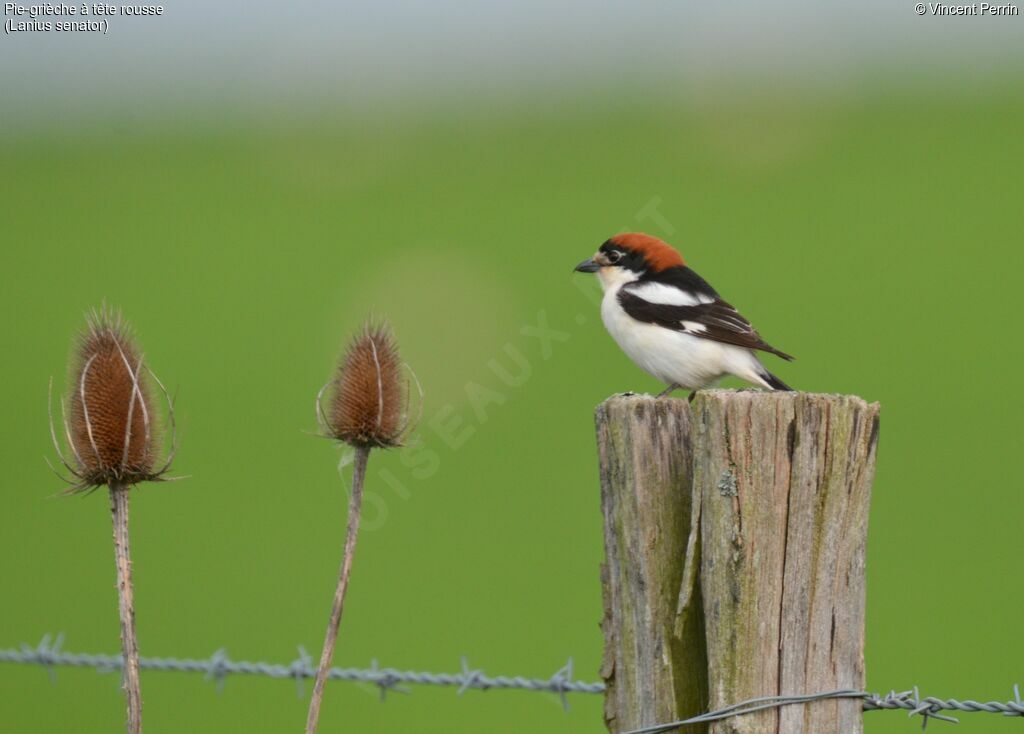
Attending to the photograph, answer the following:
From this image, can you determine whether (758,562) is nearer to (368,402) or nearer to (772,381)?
(368,402)

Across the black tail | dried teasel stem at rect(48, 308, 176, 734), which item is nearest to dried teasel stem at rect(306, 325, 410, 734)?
dried teasel stem at rect(48, 308, 176, 734)

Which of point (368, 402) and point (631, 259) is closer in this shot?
point (368, 402)

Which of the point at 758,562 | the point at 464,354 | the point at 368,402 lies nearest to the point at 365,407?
the point at 368,402

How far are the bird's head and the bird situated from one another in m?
0.11

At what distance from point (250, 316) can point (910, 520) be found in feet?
30.1

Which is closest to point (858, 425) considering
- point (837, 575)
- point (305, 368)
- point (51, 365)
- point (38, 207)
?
point (837, 575)

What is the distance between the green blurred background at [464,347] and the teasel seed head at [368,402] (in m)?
0.42

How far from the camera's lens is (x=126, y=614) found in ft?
10.2

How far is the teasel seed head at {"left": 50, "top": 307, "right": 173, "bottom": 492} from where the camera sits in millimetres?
3229

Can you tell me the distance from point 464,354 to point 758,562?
11.0m

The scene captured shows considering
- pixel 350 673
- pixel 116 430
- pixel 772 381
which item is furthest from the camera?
pixel 772 381

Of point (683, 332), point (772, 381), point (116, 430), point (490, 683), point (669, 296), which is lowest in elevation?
point (490, 683)

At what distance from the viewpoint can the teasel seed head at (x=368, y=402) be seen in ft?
11.1

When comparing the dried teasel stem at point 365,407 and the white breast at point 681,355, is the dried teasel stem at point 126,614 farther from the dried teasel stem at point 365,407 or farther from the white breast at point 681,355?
the white breast at point 681,355
